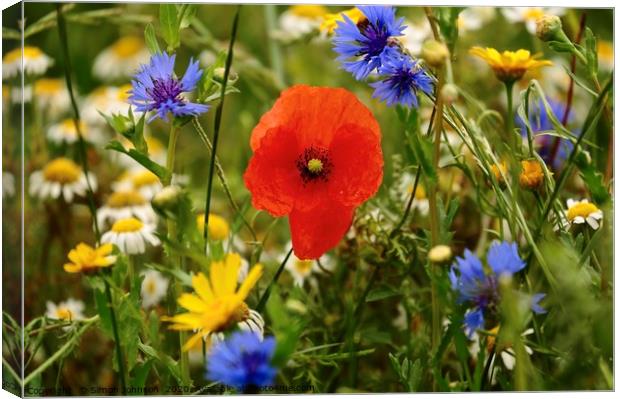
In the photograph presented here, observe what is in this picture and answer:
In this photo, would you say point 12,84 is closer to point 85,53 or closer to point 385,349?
point 385,349

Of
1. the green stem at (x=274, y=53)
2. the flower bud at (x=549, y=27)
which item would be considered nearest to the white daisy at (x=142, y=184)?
the green stem at (x=274, y=53)

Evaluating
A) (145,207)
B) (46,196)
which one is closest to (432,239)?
(145,207)

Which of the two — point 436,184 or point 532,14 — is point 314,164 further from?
point 532,14

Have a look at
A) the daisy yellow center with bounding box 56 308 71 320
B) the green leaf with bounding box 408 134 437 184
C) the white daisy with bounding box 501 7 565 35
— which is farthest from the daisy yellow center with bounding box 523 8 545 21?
the daisy yellow center with bounding box 56 308 71 320

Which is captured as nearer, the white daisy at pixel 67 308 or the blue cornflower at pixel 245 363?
the blue cornflower at pixel 245 363

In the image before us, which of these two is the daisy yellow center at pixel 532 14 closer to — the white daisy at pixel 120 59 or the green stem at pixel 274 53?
the green stem at pixel 274 53

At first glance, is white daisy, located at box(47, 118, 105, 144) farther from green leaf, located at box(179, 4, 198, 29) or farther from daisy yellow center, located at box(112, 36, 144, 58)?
green leaf, located at box(179, 4, 198, 29)

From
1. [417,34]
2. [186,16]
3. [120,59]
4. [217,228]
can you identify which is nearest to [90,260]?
[186,16]
